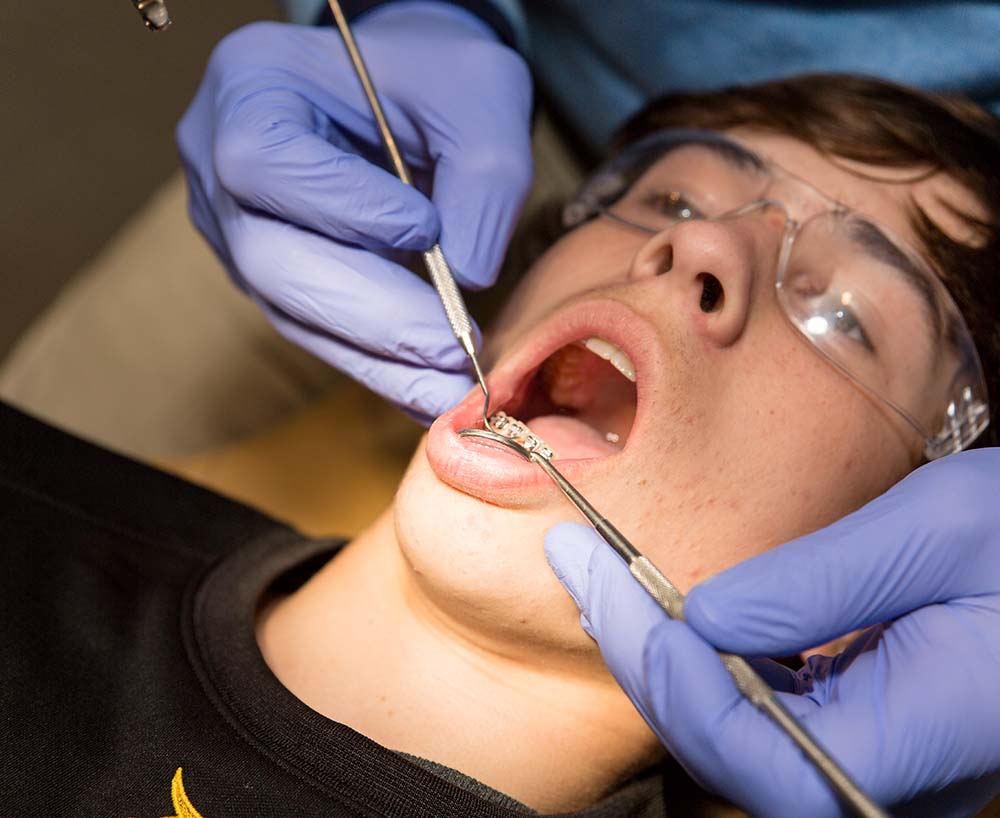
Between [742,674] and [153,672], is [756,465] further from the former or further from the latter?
[153,672]

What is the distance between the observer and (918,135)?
1.49 m

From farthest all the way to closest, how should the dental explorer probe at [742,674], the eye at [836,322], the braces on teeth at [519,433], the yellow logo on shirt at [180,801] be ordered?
the eye at [836,322] < the braces on teeth at [519,433] < the yellow logo on shirt at [180,801] < the dental explorer probe at [742,674]

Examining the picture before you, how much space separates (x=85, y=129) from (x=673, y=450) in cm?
266

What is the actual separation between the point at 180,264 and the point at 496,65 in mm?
1072

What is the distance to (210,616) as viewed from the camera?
4.44ft

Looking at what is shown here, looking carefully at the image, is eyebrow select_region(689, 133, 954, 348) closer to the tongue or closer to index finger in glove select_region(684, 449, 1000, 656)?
index finger in glove select_region(684, 449, 1000, 656)

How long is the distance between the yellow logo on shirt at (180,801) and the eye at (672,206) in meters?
1.03

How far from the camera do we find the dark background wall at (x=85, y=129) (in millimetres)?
2902

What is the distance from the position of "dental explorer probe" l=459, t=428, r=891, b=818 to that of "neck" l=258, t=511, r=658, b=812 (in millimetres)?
280

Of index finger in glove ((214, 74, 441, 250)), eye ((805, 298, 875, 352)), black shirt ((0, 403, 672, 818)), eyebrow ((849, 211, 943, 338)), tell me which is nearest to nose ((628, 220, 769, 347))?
eye ((805, 298, 875, 352))

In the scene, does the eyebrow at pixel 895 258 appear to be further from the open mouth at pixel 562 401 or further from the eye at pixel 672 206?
the open mouth at pixel 562 401

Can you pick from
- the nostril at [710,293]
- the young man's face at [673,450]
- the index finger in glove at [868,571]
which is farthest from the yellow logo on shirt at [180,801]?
the nostril at [710,293]

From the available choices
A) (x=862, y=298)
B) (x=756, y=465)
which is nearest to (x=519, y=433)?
(x=756, y=465)

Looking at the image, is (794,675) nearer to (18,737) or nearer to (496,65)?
(18,737)
